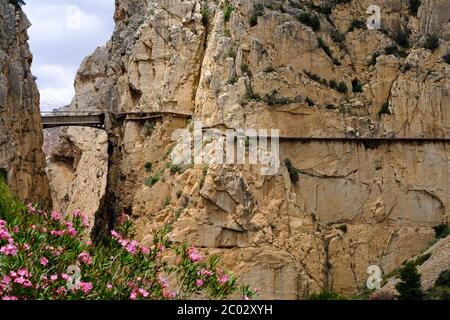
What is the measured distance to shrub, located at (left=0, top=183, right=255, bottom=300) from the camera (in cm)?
1952

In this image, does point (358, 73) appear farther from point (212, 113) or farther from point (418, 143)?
point (212, 113)

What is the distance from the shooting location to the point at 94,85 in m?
66.2

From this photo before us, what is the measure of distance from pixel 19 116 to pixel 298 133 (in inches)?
619

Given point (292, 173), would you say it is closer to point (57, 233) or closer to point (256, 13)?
point (256, 13)

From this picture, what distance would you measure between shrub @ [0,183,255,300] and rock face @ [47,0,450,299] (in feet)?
79.9

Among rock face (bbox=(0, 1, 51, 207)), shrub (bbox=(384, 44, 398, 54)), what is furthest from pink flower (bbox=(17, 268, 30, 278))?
shrub (bbox=(384, 44, 398, 54))

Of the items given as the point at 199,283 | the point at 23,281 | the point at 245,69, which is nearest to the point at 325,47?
the point at 245,69

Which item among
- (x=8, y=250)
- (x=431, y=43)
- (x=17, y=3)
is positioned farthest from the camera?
(x=17, y=3)

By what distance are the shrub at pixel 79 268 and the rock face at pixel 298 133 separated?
24.3 meters

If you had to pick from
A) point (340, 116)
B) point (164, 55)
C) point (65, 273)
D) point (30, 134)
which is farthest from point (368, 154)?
point (65, 273)

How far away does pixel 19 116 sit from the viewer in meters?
48.0

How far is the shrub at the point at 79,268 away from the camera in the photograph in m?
19.5

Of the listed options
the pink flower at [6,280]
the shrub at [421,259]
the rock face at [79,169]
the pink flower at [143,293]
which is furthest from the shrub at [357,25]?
the pink flower at [6,280]

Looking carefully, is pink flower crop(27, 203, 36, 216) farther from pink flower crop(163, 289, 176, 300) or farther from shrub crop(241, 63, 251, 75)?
shrub crop(241, 63, 251, 75)
